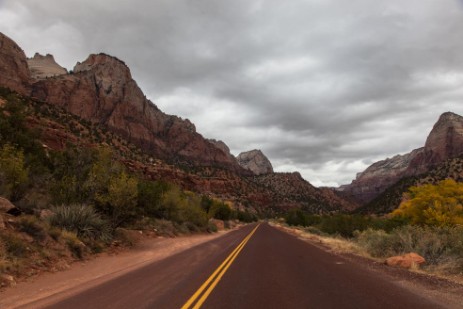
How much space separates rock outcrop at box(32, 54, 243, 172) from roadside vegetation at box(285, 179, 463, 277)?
10628 centimetres

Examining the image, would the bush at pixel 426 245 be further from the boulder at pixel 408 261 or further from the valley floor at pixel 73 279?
the valley floor at pixel 73 279

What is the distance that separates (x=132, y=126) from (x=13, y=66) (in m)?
53.0

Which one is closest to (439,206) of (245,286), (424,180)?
(245,286)

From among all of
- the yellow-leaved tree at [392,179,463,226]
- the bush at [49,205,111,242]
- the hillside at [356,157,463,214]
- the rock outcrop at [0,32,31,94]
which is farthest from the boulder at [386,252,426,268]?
the rock outcrop at [0,32,31,94]

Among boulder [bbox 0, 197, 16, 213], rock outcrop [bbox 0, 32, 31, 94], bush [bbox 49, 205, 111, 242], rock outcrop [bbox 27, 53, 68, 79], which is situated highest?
rock outcrop [bbox 27, 53, 68, 79]

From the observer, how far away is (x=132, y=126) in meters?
155

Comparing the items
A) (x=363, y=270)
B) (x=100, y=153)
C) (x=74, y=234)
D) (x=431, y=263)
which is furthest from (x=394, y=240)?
(x=100, y=153)

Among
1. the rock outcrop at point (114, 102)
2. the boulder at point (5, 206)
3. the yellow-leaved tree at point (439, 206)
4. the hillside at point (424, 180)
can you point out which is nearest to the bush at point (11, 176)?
the boulder at point (5, 206)

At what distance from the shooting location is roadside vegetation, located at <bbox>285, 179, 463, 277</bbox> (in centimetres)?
1346

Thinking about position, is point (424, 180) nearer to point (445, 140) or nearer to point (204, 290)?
point (204, 290)

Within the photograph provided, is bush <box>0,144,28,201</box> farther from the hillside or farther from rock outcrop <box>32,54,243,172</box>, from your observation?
rock outcrop <box>32,54,243,172</box>

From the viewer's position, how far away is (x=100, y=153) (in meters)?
22.6

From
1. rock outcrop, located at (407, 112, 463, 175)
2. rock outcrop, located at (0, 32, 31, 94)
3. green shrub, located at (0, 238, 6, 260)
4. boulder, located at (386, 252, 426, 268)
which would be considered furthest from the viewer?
rock outcrop, located at (407, 112, 463, 175)

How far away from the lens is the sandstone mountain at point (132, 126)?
106 metres
